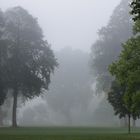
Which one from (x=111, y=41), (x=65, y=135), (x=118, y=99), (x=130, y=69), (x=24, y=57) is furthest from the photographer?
(x=111, y=41)

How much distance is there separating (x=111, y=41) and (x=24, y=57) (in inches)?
642

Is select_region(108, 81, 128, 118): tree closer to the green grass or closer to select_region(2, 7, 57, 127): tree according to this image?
the green grass

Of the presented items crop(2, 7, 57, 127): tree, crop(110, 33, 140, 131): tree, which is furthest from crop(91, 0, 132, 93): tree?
crop(110, 33, 140, 131): tree

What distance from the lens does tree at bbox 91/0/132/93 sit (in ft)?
248

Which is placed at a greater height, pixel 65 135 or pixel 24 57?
pixel 24 57

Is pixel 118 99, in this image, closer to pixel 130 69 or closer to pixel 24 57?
pixel 130 69

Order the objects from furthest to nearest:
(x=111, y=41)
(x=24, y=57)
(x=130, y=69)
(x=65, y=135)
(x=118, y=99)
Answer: (x=111, y=41)
(x=24, y=57)
(x=118, y=99)
(x=130, y=69)
(x=65, y=135)

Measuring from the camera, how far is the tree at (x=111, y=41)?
248ft

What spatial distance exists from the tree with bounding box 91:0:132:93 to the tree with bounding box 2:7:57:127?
30.7ft

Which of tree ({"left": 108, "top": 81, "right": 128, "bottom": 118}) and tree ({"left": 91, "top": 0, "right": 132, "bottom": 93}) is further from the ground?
tree ({"left": 91, "top": 0, "right": 132, "bottom": 93})

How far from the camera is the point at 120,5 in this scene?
78.2 meters

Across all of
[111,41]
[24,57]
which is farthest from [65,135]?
[111,41]

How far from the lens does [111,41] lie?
251ft

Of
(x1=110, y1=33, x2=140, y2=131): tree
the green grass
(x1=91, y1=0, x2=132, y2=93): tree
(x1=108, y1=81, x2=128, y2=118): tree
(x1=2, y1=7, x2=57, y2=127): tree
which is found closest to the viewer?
the green grass
